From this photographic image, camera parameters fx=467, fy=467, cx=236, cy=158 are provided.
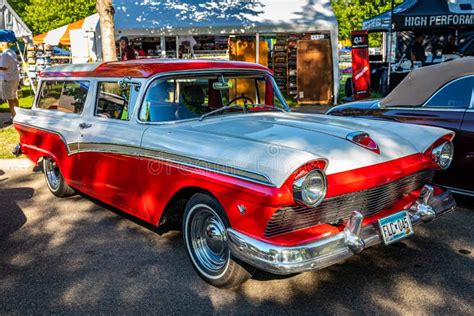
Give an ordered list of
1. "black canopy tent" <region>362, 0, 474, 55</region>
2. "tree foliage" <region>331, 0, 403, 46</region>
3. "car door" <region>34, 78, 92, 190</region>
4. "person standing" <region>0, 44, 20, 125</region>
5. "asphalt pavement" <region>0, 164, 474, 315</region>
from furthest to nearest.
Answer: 1. "tree foliage" <region>331, 0, 403, 46</region>
2. "black canopy tent" <region>362, 0, 474, 55</region>
3. "person standing" <region>0, 44, 20, 125</region>
4. "car door" <region>34, 78, 92, 190</region>
5. "asphalt pavement" <region>0, 164, 474, 315</region>

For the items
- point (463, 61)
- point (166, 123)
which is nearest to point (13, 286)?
point (166, 123)

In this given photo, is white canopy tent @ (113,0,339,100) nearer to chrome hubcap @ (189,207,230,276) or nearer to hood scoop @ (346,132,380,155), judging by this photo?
hood scoop @ (346,132,380,155)

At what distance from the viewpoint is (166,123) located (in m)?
3.78

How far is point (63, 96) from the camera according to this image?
199 inches

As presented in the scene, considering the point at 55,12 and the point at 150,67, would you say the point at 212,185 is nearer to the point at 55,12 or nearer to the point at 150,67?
the point at 150,67

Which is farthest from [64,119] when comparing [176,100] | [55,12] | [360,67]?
[55,12]

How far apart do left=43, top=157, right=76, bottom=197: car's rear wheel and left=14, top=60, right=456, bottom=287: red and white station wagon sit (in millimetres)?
514

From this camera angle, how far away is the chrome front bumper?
2721mm

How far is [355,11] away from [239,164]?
148 ft

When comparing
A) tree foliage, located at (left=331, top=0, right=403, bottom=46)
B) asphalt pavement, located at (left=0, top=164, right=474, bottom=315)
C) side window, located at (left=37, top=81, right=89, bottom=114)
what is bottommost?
asphalt pavement, located at (left=0, top=164, right=474, bottom=315)

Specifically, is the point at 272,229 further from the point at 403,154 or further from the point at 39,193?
the point at 39,193

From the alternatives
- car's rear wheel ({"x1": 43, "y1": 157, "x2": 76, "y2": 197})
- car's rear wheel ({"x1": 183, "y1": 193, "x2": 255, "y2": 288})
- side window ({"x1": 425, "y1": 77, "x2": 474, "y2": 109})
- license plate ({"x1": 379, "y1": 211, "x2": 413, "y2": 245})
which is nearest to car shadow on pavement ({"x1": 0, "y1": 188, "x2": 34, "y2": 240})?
car's rear wheel ({"x1": 43, "y1": 157, "x2": 76, "y2": 197})

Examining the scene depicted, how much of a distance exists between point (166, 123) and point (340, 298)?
1.87 m

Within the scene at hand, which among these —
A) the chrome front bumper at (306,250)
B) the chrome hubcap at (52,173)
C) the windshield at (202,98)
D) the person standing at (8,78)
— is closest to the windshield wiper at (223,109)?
the windshield at (202,98)
